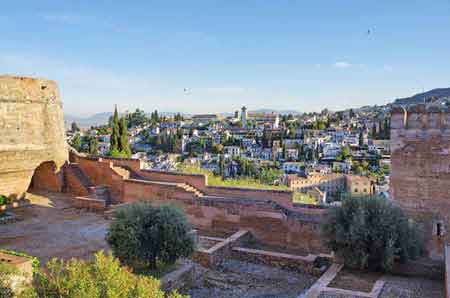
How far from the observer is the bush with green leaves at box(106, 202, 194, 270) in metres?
7.80

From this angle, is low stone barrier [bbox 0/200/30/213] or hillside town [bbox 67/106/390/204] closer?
low stone barrier [bbox 0/200/30/213]

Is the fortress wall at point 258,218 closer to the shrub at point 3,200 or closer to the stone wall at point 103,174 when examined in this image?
the stone wall at point 103,174

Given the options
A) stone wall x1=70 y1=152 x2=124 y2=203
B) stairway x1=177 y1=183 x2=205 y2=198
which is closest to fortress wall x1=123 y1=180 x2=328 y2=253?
stairway x1=177 y1=183 x2=205 y2=198

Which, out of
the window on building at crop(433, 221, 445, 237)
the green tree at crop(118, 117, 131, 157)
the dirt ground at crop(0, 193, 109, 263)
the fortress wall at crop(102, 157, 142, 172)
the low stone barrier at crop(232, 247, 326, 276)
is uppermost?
the green tree at crop(118, 117, 131, 157)

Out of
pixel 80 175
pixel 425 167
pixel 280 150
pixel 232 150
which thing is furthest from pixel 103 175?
pixel 232 150

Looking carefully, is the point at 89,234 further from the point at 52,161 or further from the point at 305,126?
the point at 305,126

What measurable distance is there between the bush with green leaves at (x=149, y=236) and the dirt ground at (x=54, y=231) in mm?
1597

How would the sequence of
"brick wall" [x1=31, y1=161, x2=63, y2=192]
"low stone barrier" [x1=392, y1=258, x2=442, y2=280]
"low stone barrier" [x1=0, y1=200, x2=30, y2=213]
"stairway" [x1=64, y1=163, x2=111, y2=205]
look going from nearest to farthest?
"low stone barrier" [x1=392, y1=258, x2=442, y2=280] < "low stone barrier" [x1=0, y1=200, x2=30, y2=213] < "stairway" [x1=64, y1=163, x2=111, y2=205] < "brick wall" [x1=31, y1=161, x2=63, y2=192]

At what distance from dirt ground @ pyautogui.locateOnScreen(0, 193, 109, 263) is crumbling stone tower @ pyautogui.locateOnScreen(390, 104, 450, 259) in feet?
24.1

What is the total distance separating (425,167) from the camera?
908 cm

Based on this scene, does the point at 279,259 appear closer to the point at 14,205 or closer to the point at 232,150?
the point at 14,205

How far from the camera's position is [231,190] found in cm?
1247

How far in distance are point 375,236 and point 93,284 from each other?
19.7ft

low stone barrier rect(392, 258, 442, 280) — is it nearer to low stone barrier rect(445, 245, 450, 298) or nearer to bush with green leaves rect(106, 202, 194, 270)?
low stone barrier rect(445, 245, 450, 298)
